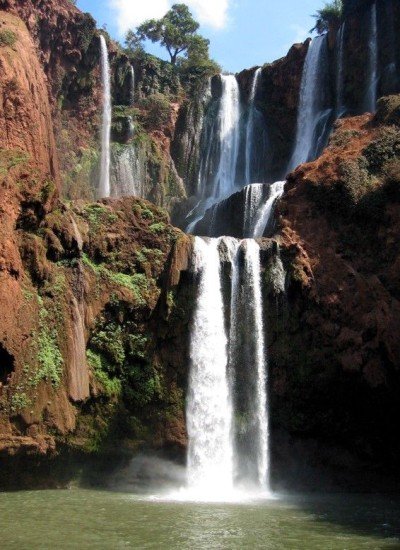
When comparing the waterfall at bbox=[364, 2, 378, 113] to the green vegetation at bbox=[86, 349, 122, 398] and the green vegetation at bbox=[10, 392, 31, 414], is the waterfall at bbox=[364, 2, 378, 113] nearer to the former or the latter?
the green vegetation at bbox=[86, 349, 122, 398]

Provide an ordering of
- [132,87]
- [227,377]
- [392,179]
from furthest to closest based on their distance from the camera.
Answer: [132,87] < [392,179] < [227,377]

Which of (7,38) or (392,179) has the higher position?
(7,38)

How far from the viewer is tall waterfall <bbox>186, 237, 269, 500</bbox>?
1909cm

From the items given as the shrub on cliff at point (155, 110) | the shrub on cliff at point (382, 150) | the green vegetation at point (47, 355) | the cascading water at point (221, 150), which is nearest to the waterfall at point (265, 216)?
the shrub on cliff at point (382, 150)

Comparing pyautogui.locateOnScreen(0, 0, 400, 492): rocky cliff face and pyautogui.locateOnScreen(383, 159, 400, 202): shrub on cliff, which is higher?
pyautogui.locateOnScreen(383, 159, 400, 202): shrub on cliff

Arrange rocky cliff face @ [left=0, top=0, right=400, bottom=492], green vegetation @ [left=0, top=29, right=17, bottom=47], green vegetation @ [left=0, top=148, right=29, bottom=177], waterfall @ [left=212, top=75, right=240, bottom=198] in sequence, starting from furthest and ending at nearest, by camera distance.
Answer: waterfall @ [left=212, top=75, right=240, bottom=198] < green vegetation @ [left=0, top=29, right=17, bottom=47] < green vegetation @ [left=0, top=148, right=29, bottom=177] < rocky cliff face @ [left=0, top=0, right=400, bottom=492]

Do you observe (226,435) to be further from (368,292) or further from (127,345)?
(368,292)

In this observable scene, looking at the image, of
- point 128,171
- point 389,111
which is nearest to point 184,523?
point 389,111

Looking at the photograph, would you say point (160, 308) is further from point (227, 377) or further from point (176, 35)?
point (176, 35)

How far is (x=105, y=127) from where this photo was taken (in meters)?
40.1

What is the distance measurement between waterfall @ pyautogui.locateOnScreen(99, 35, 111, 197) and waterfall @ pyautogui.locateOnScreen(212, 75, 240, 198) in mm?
7247

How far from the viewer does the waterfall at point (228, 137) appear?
133 ft

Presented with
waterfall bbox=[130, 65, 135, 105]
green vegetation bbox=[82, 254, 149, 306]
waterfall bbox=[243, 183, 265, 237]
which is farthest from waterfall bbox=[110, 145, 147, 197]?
green vegetation bbox=[82, 254, 149, 306]

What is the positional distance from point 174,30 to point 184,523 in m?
50.2
